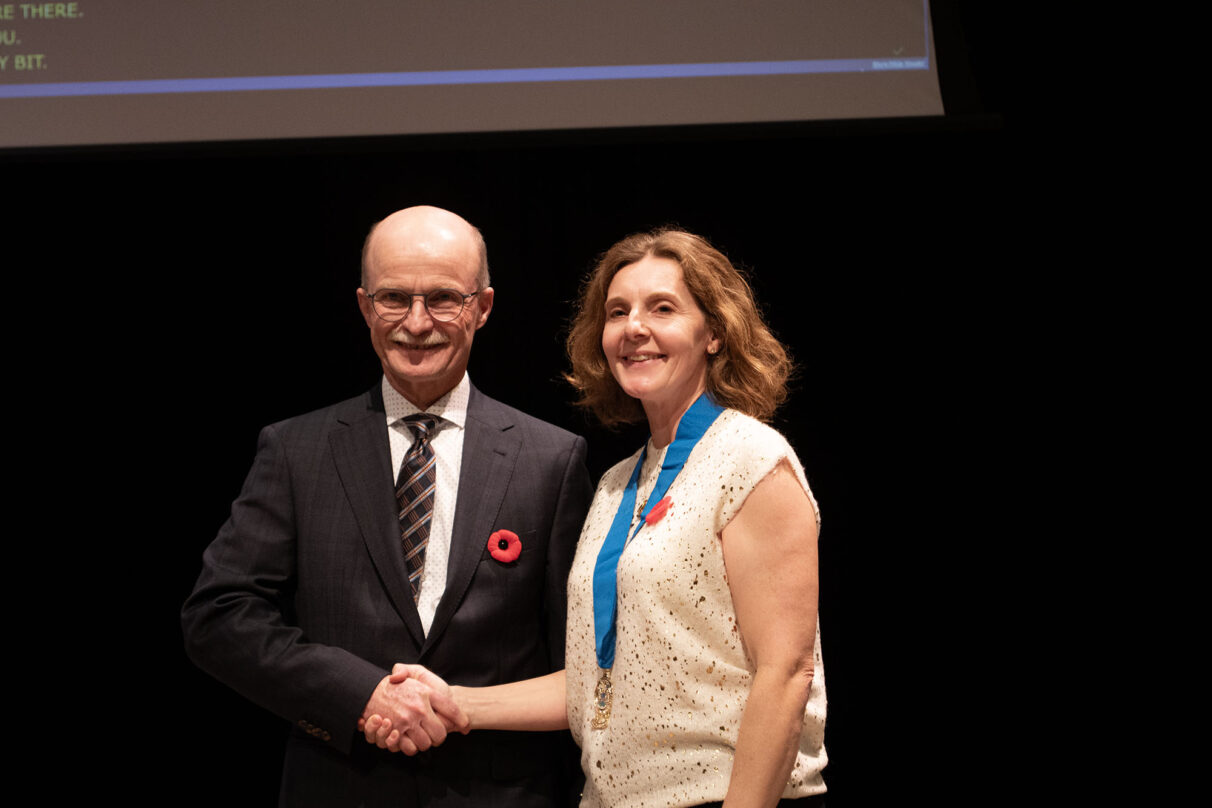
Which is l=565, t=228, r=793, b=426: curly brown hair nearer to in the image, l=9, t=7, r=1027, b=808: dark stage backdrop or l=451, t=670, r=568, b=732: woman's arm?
l=451, t=670, r=568, b=732: woman's arm

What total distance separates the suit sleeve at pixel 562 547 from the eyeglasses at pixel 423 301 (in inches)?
14.8

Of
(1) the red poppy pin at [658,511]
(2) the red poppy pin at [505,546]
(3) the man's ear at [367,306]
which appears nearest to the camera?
(1) the red poppy pin at [658,511]

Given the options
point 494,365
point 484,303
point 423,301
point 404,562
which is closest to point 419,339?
point 423,301

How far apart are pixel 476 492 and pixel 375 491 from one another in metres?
0.20

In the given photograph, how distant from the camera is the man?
2.02 meters

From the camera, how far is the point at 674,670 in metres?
1.78

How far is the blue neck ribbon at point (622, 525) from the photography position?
73.7 inches

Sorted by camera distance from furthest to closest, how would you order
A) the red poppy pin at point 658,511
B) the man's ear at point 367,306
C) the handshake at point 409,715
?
the man's ear at point 367,306 < the handshake at point 409,715 < the red poppy pin at point 658,511

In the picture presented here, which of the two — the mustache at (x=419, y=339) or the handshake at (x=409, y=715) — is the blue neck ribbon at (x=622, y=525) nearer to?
the handshake at (x=409, y=715)

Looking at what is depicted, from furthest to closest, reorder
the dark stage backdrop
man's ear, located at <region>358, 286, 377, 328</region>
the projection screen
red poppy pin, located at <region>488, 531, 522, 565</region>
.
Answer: the dark stage backdrop < the projection screen < man's ear, located at <region>358, 286, 377, 328</region> < red poppy pin, located at <region>488, 531, 522, 565</region>

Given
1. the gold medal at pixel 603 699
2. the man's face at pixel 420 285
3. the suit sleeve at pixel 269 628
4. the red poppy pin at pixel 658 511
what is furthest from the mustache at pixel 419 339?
the gold medal at pixel 603 699

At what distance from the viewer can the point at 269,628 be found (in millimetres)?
2020

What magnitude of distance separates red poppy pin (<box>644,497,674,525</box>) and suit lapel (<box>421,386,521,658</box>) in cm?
37

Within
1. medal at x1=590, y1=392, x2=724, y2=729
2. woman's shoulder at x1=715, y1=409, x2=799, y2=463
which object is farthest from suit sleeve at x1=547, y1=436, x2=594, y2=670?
woman's shoulder at x1=715, y1=409, x2=799, y2=463
